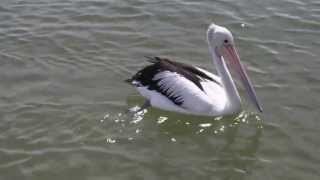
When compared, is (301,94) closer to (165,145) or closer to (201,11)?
(165,145)

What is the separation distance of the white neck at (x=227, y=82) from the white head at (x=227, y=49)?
71 mm

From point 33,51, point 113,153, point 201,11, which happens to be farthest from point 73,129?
point 201,11

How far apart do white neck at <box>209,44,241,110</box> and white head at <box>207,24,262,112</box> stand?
71 millimetres

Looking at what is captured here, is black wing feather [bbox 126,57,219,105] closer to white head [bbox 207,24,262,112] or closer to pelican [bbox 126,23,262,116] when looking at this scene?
pelican [bbox 126,23,262,116]

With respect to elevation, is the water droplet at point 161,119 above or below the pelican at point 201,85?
below

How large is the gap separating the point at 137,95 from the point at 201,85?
40.9 inches

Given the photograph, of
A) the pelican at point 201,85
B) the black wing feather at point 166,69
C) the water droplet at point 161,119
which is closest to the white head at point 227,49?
the pelican at point 201,85

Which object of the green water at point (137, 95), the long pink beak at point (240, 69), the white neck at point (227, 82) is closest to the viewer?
the green water at point (137, 95)

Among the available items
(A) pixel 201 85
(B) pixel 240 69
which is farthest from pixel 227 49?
(A) pixel 201 85

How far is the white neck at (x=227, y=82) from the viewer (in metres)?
7.57

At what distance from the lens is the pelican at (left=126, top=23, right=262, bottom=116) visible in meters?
7.49

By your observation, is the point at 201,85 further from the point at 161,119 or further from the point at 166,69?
the point at 161,119

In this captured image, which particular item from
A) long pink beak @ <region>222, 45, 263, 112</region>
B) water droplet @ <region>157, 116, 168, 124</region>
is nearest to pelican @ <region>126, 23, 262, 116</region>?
long pink beak @ <region>222, 45, 263, 112</region>

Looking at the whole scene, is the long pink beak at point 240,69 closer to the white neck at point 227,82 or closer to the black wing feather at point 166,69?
the white neck at point 227,82
